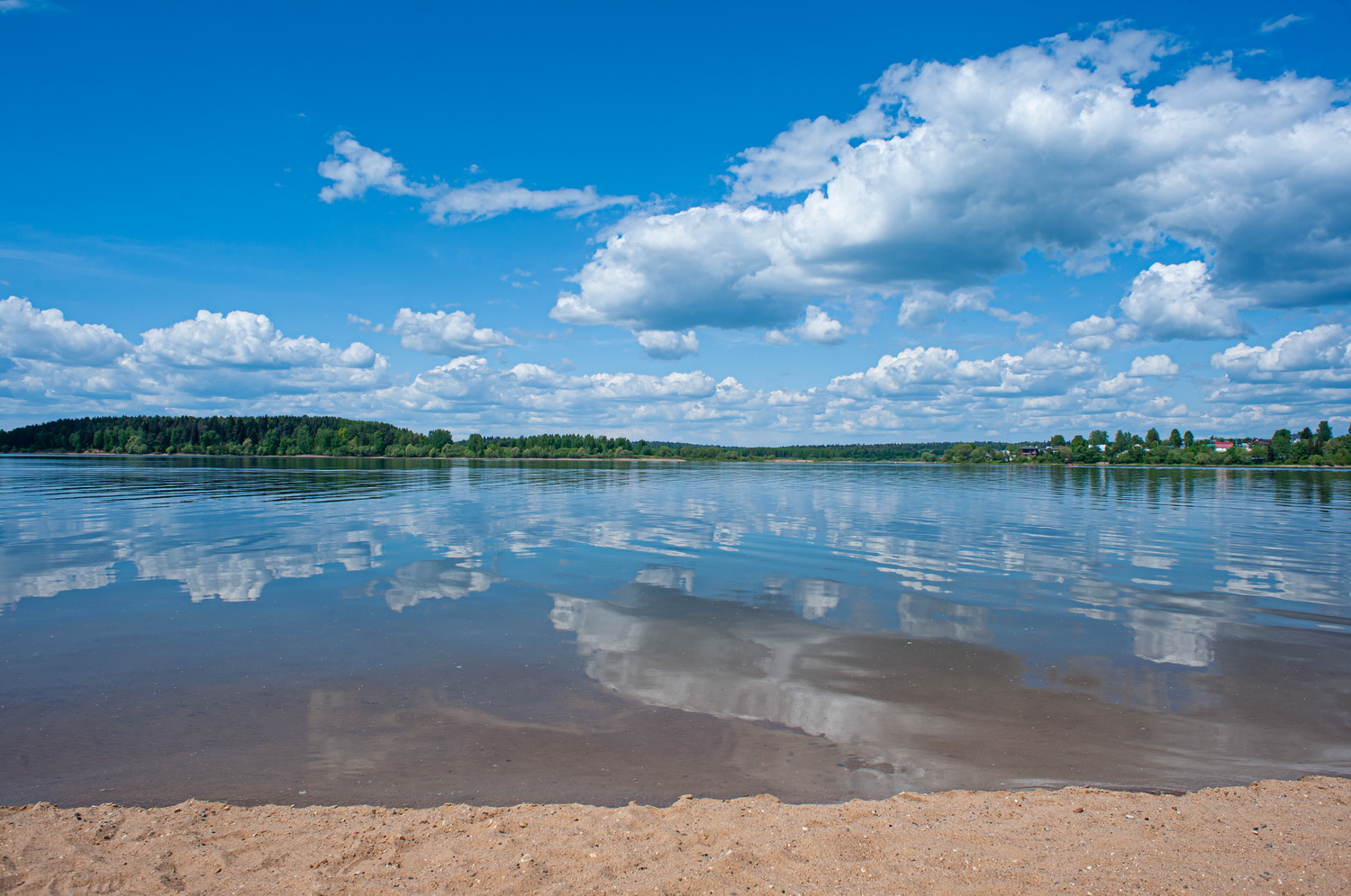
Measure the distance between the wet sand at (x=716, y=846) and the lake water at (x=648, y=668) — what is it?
622 millimetres

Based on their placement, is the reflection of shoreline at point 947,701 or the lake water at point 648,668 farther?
the reflection of shoreline at point 947,701

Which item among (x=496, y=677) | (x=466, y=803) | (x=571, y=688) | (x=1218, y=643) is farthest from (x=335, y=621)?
(x=1218, y=643)

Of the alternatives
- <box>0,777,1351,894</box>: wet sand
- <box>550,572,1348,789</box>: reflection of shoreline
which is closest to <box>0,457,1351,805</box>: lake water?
<box>550,572,1348,789</box>: reflection of shoreline

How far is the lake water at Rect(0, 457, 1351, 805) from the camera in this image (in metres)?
8.20

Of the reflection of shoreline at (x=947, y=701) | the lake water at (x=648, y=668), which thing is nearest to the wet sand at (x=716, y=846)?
the lake water at (x=648, y=668)

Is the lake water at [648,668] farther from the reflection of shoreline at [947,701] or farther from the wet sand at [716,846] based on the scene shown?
the wet sand at [716,846]

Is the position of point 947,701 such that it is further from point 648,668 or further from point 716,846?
point 716,846

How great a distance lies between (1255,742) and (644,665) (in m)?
8.68

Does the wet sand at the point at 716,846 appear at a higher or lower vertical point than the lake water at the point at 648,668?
higher

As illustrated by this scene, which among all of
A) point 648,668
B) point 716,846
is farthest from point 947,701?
point 716,846

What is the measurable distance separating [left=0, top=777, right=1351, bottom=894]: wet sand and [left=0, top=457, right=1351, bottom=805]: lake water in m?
0.62

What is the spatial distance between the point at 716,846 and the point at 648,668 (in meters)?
5.70

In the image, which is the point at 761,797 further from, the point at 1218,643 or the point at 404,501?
the point at 404,501

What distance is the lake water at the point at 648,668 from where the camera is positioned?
8195 millimetres
